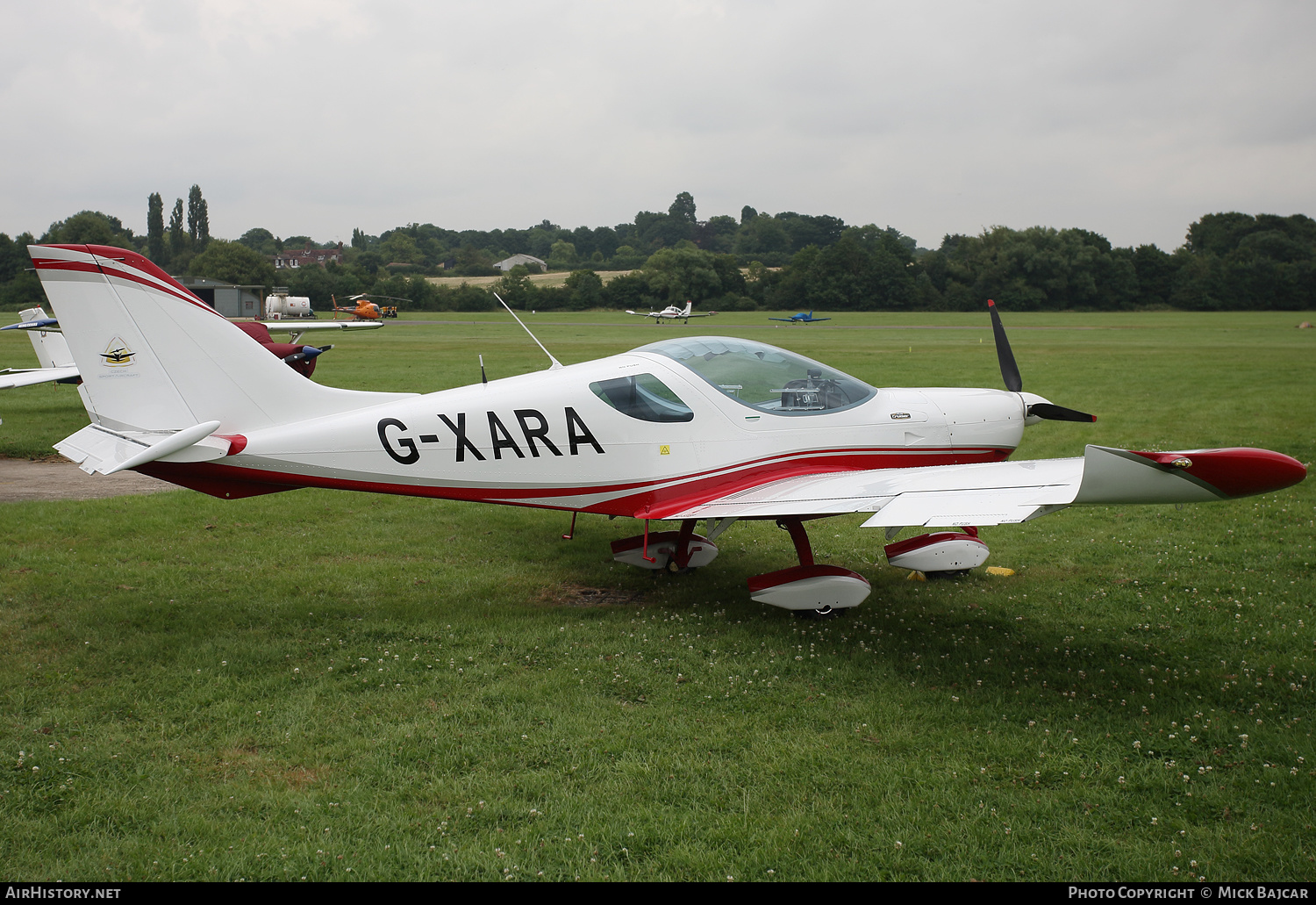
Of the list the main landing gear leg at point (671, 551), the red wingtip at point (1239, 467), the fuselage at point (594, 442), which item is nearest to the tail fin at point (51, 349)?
the fuselage at point (594, 442)

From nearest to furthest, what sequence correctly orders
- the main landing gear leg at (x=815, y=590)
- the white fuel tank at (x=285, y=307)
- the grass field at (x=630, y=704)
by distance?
the grass field at (x=630, y=704), the main landing gear leg at (x=815, y=590), the white fuel tank at (x=285, y=307)

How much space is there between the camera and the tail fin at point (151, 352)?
601 centimetres

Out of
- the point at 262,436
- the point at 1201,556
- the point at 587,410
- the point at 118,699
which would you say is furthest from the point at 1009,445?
the point at 118,699

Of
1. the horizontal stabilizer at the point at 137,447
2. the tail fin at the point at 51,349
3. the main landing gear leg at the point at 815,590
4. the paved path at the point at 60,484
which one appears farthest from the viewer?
the tail fin at the point at 51,349

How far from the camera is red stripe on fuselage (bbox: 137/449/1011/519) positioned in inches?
250

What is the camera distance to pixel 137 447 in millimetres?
5984

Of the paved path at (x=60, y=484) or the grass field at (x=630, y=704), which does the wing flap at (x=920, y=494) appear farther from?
the paved path at (x=60, y=484)

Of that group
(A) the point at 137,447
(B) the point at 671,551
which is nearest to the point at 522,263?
(B) the point at 671,551

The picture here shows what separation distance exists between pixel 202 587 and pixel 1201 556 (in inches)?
357

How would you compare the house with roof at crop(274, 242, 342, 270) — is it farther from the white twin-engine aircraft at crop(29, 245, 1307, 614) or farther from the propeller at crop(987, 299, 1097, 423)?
the propeller at crop(987, 299, 1097, 423)

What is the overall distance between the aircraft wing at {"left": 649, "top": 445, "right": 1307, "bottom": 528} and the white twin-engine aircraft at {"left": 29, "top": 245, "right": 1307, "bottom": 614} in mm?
29

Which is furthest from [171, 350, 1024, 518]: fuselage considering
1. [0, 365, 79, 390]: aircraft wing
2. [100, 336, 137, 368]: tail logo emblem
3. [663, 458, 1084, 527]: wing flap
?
[0, 365, 79, 390]: aircraft wing

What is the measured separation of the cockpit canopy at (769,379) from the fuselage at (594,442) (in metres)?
0.05

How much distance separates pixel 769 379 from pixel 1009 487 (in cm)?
223
